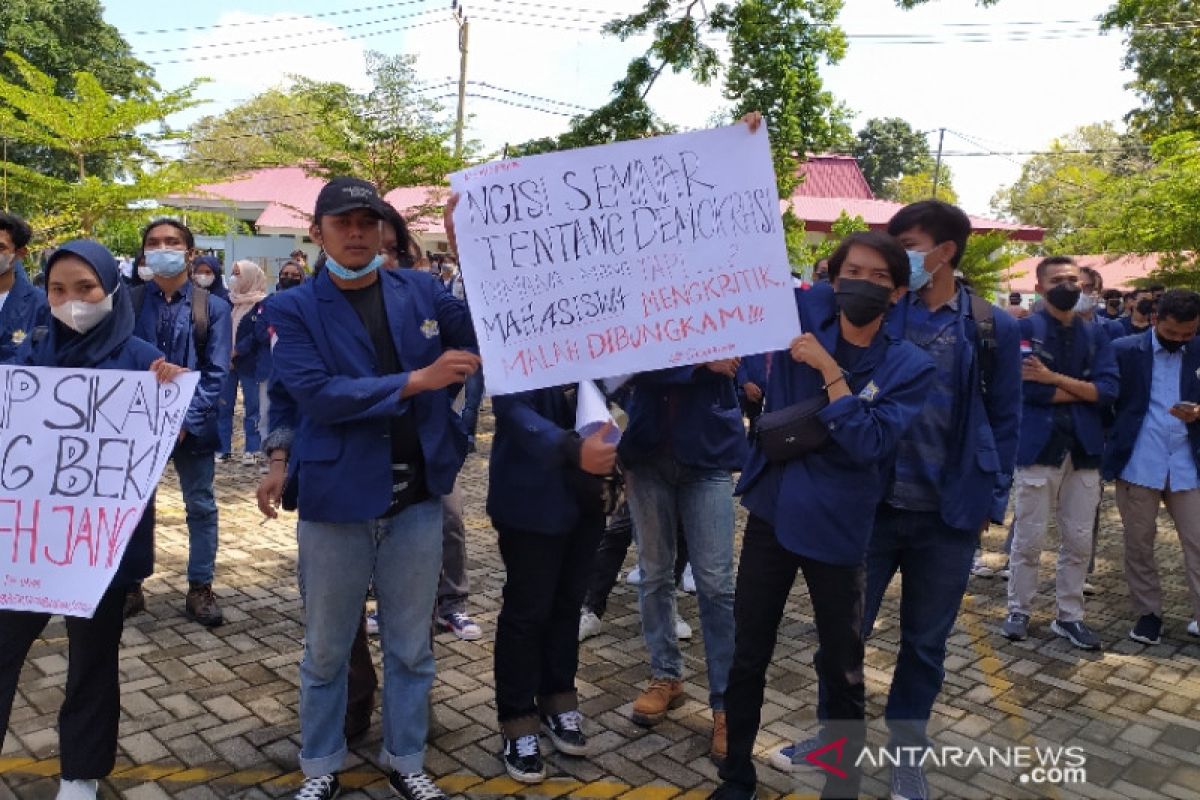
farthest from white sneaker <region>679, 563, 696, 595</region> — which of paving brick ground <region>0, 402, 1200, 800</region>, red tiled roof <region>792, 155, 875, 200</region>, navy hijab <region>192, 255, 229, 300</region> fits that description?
red tiled roof <region>792, 155, 875, 200</region>

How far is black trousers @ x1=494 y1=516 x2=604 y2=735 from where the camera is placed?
3383 mm

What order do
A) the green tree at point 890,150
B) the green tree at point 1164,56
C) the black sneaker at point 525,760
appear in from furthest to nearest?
the green tree at point 890,150, the green tree at point 1164,56, the black sneaker at point 525,760

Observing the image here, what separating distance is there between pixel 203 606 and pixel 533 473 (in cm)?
258

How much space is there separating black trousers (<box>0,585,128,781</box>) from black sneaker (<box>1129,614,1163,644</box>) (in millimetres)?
5291

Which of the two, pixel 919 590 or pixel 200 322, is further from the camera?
pixel 200 322

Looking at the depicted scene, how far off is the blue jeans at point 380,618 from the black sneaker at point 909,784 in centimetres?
179

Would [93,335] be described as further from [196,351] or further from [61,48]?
[61,48]

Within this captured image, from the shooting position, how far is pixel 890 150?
2781 inches

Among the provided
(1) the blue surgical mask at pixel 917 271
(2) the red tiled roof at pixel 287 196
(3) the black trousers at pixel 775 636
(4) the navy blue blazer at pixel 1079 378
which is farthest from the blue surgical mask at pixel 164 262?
(2) the red tiled roof at pixel 287 196

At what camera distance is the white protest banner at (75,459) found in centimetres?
302

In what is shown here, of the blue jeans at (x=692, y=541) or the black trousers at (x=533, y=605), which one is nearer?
the black trousers at (x=533, y=605)

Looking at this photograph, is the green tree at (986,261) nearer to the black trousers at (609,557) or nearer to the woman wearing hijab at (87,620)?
the black trousers at (609,557)

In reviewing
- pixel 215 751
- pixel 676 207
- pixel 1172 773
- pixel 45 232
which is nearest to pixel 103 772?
pixel 215 751

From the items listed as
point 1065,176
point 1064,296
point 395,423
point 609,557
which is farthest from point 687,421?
point 1065,176
